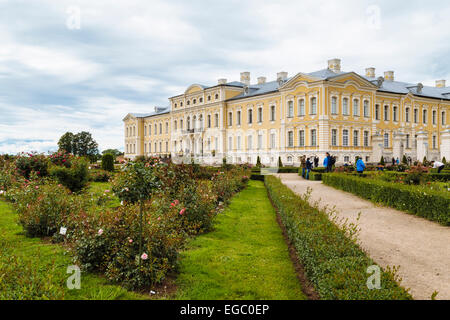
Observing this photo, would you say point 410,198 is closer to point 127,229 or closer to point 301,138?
point 127,229

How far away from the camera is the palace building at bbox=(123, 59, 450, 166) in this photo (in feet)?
94.9

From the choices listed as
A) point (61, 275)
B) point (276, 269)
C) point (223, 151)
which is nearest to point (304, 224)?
point (276, 269)

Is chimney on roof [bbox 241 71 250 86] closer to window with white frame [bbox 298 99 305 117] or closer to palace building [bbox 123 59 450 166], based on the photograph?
palace building [bbox 123 59 450 166]

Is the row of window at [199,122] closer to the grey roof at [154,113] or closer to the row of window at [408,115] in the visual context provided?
the grey roof at [154,113]

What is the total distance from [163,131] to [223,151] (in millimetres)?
13147

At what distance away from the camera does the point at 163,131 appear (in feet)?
159

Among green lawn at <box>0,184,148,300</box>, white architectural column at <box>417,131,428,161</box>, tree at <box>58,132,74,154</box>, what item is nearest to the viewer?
green lawn at <box>0,184,148,300</box>

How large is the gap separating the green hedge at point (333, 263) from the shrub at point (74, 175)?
23.6 feet

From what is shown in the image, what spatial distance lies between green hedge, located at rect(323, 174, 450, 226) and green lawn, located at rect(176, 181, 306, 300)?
3.11 m

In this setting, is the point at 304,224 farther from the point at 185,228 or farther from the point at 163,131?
the point at 163,131

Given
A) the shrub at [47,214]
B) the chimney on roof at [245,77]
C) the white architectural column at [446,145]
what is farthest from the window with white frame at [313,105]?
the shrub at [47,214]

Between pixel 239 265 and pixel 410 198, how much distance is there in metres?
5.21

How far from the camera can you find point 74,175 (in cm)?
1020

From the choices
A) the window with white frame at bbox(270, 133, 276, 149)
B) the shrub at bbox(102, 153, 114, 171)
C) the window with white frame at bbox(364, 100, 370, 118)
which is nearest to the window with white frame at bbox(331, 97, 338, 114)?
the window with white frame at bbox(364, 100, 370, 118)
